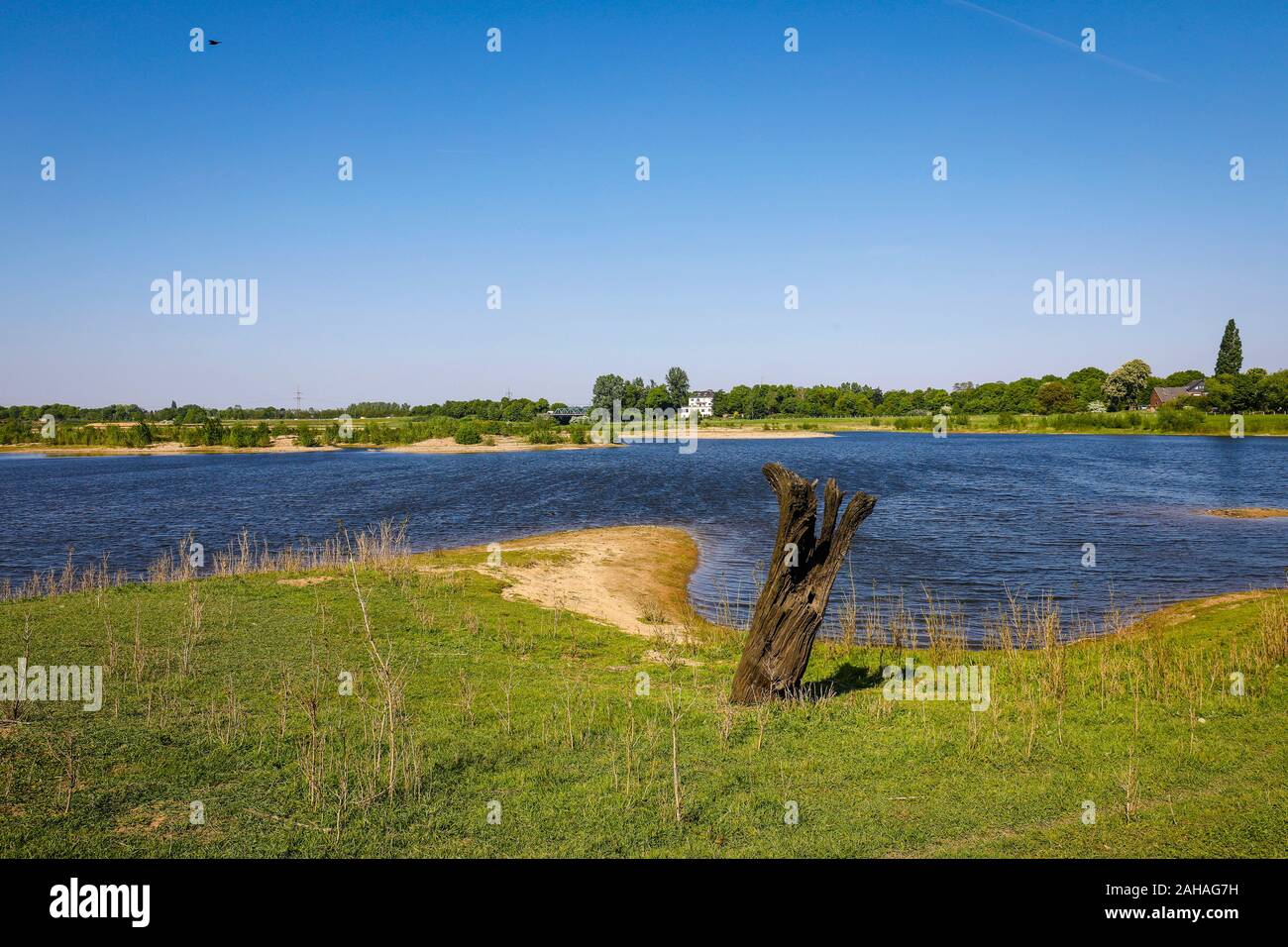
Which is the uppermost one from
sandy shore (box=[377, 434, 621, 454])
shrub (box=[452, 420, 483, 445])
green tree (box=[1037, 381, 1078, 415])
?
green tree (box=[1037, 381, 1078, 415])

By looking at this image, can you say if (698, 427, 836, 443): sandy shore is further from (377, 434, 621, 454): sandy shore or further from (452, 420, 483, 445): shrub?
(452, 420, 483, 445): shrub

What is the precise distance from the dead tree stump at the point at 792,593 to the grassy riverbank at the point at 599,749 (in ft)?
1.76

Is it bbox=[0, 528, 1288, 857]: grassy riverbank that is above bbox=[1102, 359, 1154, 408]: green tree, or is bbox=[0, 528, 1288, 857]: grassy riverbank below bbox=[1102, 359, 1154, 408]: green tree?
below

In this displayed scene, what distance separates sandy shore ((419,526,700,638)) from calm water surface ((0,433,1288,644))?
Result: 4.08 feet

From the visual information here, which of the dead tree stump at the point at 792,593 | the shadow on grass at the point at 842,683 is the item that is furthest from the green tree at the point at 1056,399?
the dead tree stump at the point at 792,593

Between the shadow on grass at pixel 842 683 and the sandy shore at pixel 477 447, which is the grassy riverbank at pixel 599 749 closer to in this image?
the shadow on grass at pixel 842 683

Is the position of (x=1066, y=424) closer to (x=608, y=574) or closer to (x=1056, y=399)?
(x=1056, y=399)

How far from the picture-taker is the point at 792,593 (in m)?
11.9

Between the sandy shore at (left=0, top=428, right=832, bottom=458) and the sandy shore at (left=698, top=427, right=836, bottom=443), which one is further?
the sandy shore at (left=698, top=427, right=836, bottom=443)

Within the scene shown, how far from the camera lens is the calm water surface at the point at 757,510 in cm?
2722

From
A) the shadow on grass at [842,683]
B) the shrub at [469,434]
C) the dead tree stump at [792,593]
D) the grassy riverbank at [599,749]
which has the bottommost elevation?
the shadow on grass at [842,683]

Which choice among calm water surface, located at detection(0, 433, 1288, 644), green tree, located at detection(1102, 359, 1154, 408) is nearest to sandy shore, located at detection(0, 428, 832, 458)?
calm water surface, located at detection(0, 433, 1288, 644)

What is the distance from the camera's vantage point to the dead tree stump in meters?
11.7

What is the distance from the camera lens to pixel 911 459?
8756 cm
